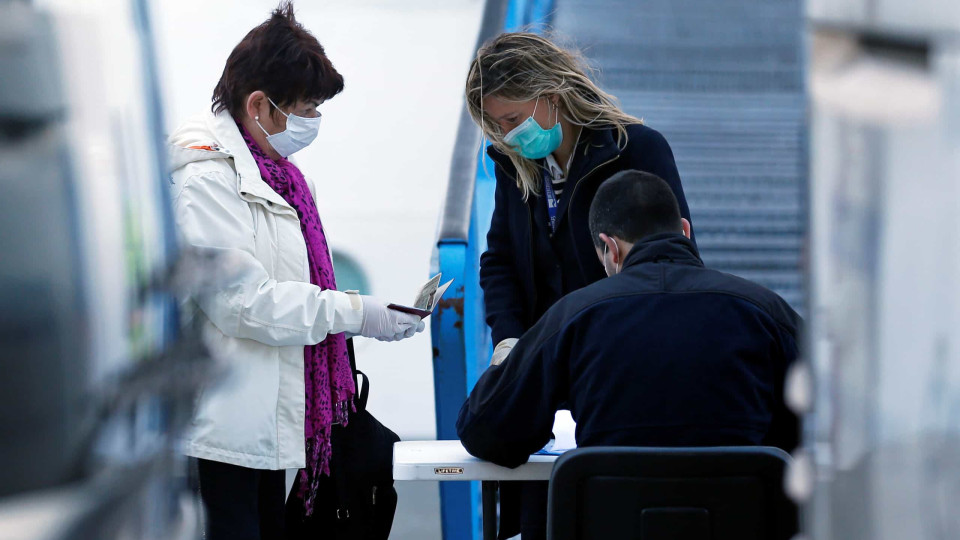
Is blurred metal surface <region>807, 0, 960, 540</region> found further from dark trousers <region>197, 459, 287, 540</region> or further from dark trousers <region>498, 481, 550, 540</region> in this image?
dark trousers <region>197, 459, 287, 540</region>

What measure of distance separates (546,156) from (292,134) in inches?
27.0

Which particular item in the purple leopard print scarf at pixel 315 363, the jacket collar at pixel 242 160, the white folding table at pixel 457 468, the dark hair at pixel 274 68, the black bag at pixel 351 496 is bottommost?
the black bag at pixel 351 496

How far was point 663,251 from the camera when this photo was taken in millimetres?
2355

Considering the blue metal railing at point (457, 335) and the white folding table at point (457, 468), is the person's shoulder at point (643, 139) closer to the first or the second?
the blue metal railing at point (457, 335)

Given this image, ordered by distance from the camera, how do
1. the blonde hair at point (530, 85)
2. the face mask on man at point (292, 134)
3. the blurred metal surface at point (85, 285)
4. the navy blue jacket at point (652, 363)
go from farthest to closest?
the blonde hair at point (530, 85) < the face mask on man at point (292, 134) < the navy blue jacket at point (652, 363) < the blurred metal surface at point (85, 285)

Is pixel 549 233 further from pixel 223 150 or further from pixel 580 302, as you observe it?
pixel 223 150

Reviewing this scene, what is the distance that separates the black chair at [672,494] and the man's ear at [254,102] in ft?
4.10

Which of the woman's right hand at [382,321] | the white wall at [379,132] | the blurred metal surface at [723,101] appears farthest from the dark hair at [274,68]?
the white wall at [379,132]

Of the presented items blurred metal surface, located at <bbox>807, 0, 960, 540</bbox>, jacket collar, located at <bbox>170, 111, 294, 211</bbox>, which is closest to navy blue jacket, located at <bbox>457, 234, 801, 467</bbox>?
jacket collar, located at <bbox>170, 111, 294, 211</bbox>

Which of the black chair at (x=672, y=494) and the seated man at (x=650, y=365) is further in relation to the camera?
the seated man at (x=650, y=365)

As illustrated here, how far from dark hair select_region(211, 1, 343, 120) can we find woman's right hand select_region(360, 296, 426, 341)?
21.4 inches

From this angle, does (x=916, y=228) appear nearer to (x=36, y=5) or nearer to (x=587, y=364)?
(x=36, y=5)

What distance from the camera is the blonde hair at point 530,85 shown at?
2965 millimetres

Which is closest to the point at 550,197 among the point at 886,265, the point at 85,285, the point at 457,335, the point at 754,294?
the point at 457,335
